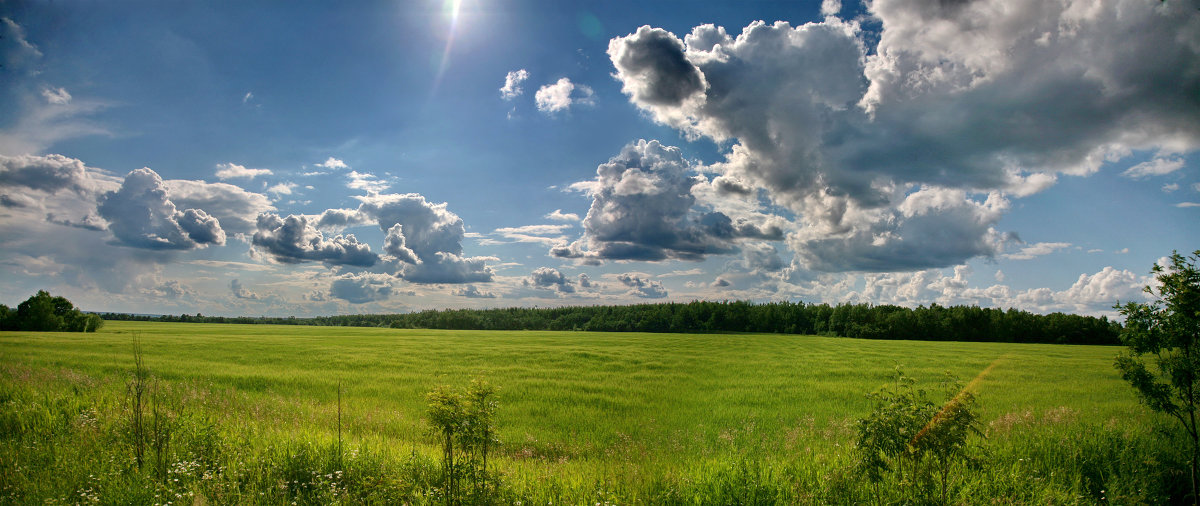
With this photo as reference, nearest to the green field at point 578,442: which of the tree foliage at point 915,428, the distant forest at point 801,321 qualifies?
the tree foliage at point 915,428

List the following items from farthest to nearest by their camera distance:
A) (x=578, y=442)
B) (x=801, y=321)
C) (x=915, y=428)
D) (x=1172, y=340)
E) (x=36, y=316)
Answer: (x=801, y=321) → (x=36, y=316) → (x=578, y=442) → (x=1172, y=340) → (x=915, y=428)

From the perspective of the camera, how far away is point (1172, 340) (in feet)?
27.5

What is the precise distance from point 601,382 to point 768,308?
91194 mm

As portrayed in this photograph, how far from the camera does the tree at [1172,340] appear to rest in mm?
8297

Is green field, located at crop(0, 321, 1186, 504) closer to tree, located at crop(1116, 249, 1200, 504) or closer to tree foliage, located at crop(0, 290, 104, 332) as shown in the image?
tree, located at crop(1116, 249, 1200, 504)

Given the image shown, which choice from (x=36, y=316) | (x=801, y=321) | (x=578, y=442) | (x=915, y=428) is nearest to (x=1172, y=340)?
(x=915, y=428)

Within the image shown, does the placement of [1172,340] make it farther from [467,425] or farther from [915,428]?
[467,425]

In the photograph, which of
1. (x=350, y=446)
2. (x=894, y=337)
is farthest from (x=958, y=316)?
(x=350, y=446)

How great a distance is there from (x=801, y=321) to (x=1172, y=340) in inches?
3775

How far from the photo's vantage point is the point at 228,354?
32.9m

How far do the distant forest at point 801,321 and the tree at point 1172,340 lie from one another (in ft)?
256

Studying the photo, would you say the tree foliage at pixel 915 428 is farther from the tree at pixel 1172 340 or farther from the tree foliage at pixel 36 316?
the tree foliage at pixel 36 316

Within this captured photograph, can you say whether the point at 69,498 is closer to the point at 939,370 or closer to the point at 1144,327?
the point at 1144,327

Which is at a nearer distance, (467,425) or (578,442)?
(467,425)
